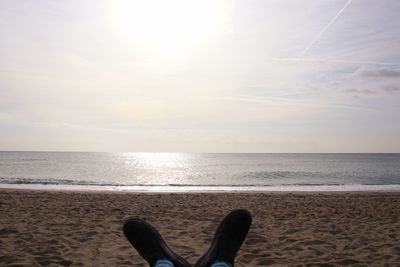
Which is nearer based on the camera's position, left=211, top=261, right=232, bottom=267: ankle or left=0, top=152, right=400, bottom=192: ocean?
left=211, top=261, right=232, bottom=267: ankle

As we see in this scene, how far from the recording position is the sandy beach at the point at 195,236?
4.63m

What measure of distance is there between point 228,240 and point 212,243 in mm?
207

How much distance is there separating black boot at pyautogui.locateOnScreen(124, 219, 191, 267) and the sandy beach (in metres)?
1.39

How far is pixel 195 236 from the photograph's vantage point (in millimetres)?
6145

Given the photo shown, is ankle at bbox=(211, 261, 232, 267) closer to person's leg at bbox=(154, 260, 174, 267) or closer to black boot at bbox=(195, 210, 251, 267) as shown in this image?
black boot at bbox=(195, 210, 251, 267)

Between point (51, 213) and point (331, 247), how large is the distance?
627 cm

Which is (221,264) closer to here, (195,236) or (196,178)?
(195,236)

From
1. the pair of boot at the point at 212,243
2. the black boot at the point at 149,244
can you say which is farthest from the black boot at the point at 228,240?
the black boot at the point at 149,244

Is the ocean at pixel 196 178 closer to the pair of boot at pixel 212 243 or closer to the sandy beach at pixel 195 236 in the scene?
the sandy beach at pixel 195 236

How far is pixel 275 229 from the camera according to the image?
6691mm

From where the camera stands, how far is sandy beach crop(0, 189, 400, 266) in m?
4.63

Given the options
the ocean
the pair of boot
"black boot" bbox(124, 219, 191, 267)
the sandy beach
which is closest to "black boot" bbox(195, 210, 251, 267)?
the pair of boot

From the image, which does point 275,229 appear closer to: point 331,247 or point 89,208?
point 331,247

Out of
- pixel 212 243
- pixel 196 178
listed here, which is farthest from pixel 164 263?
pixel 196 178
